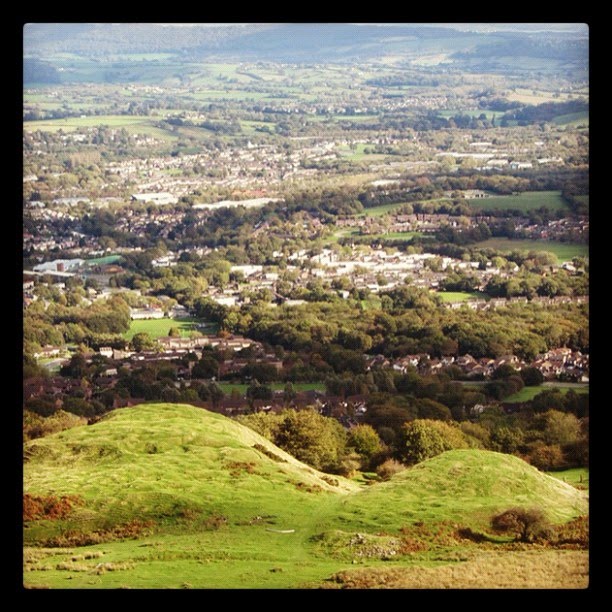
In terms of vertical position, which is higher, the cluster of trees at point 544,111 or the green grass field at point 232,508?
the cluster of trees at point 544,111

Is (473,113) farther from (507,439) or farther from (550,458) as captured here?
(550,458)

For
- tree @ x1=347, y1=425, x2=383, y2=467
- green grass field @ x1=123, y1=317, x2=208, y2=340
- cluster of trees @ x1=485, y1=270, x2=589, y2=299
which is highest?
cluster of trees @ x1=485, y1=270, x2=589, y2=299

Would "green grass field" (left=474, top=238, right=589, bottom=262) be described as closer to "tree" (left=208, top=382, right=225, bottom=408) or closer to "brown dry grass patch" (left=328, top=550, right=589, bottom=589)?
"tree" (left=208, top=382, right=225, bottom=408)

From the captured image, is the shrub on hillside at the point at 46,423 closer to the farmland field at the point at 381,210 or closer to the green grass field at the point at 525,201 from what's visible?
the farmland field at the point at 381,210

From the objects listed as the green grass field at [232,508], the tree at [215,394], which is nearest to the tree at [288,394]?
the tree at [215,394]

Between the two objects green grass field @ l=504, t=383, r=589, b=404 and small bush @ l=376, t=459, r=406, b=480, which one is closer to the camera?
small bush @ l=376, t=459, r=406, b=480

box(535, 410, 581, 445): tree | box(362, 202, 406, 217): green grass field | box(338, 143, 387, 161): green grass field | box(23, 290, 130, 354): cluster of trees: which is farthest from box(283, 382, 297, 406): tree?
box(338, 143, 387, 161): green grass field
